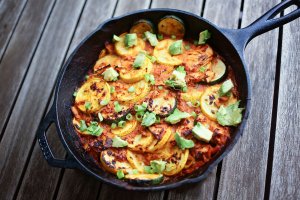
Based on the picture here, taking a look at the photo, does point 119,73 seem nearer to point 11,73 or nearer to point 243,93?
point 243,93

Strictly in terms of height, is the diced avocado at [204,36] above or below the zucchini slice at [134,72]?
above

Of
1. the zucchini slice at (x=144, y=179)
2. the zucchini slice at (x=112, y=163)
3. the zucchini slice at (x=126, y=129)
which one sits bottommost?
the zucchini slice at (x=144, y=179)

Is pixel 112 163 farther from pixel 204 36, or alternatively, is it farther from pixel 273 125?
pixel 273 125

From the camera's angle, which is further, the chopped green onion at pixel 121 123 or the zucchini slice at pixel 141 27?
the zucchini slice at pixel 141 27

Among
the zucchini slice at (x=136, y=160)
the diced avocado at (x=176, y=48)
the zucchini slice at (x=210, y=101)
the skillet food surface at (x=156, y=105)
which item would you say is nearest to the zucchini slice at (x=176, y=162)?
the skillet food surface at (x=156, y=105)

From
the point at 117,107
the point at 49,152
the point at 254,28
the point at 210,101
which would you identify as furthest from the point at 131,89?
the point at 254,28

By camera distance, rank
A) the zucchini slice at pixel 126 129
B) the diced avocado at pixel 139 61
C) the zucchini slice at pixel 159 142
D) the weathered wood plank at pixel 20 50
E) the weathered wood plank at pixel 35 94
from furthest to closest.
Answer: the weathered wood plank at pixel 20 50
the weathered wood plank at pixel 35 94
the diced avocado at pixel 139 61
the zucchini slice at pixel 126 129
the zucchini slice at pixel 159 142

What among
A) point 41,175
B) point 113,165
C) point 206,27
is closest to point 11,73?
point 41,175

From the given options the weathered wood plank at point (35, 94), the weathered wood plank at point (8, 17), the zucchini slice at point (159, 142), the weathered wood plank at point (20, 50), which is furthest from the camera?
the weathered wood plank at point (8, 17)

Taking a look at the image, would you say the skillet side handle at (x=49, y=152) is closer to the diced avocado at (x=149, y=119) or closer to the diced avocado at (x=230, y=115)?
the diced avocado at (x=149, y=119)
